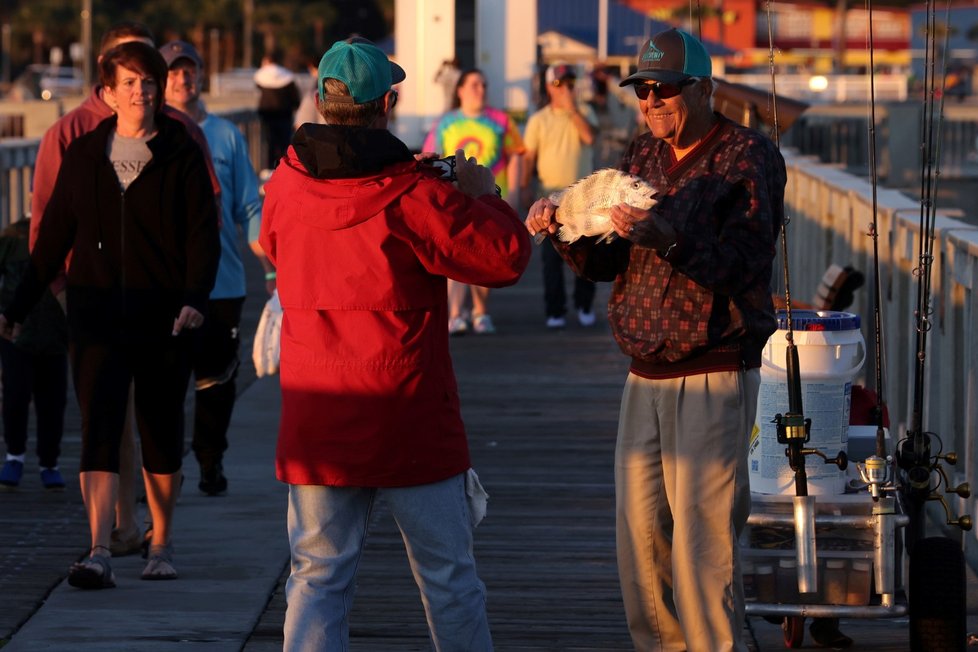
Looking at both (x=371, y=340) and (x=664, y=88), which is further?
(x=664, y=88)

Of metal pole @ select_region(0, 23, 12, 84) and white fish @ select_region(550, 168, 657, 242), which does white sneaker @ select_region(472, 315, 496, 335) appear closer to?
white fish @ select_region(550, 168, 657, 242)

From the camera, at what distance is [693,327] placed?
16.2ft

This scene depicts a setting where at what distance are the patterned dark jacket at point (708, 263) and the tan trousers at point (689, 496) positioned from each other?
8 cm

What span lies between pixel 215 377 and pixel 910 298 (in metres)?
3.00

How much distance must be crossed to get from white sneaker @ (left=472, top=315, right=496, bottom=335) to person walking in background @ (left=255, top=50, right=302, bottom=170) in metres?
9.89

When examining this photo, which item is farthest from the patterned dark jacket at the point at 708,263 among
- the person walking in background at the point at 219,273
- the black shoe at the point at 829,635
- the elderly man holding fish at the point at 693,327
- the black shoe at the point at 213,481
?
the black shoe at the point at 213,481

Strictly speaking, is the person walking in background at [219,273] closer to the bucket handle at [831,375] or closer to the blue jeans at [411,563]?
the bucket handle at [831,375]

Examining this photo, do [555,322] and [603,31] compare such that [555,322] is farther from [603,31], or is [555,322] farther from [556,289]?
[603,31]

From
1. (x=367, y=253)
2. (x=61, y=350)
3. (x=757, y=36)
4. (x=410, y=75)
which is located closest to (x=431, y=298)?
(x=367, y=253)

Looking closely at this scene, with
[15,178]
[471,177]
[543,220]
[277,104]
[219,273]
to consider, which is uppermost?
[277,104]

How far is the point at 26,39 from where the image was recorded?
10825 cm

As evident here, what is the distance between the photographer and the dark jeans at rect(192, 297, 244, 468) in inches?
316

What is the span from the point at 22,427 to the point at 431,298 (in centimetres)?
430

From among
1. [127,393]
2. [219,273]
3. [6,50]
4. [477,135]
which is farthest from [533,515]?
[6,50]
